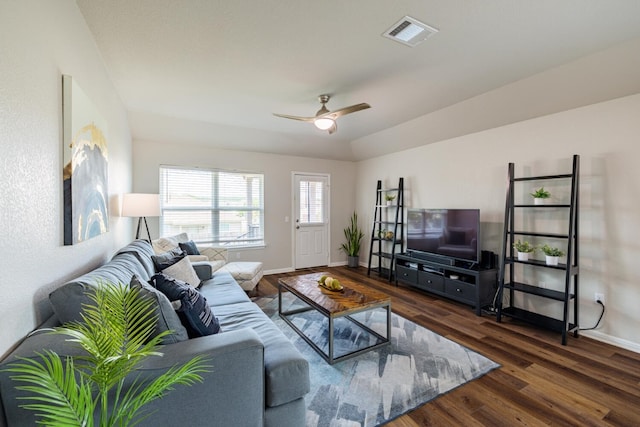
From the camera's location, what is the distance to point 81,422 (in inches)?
30.1

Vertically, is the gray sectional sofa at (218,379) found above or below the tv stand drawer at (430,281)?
above

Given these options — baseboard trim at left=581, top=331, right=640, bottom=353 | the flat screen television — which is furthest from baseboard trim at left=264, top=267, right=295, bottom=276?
baseboard trim at left=581, top=331, right=640, bottom=353

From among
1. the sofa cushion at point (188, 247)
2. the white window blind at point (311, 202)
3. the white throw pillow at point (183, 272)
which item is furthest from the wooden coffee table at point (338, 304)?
the white window blind at point (311, 202)

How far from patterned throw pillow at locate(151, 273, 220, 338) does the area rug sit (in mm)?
890

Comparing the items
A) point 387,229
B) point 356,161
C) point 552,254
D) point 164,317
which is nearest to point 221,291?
point 164,317

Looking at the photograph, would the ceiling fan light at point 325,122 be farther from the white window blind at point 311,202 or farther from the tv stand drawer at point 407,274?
the white window blind at point 311,202

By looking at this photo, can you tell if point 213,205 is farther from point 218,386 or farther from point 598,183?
point 598,183

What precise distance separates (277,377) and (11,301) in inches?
45.5

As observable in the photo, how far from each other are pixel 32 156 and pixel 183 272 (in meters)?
1.77

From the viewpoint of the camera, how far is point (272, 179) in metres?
5.52

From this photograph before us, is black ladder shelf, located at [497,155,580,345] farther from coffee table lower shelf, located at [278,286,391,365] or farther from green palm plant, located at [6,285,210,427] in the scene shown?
green palm plant, located at [6,285,210,427]

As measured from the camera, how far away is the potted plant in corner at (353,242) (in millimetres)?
6109

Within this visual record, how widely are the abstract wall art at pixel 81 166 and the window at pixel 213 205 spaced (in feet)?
8.02

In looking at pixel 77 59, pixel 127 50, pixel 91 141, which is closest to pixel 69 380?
pixel 91 141
